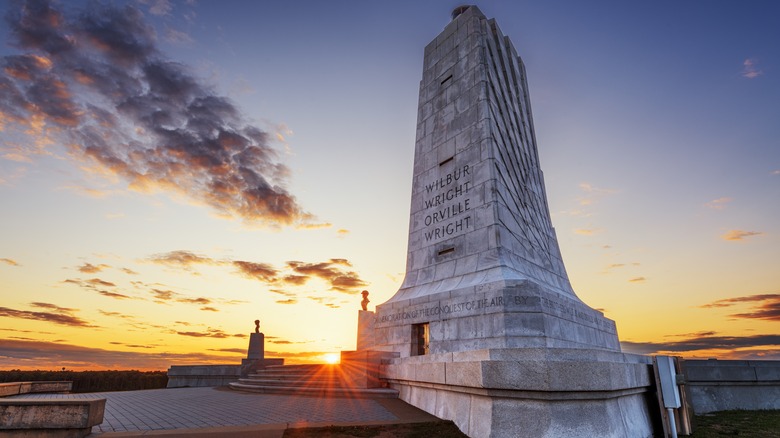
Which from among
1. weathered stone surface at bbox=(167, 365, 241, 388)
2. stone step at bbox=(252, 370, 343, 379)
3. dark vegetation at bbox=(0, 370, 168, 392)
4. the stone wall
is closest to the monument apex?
stone step at bbox=(252, 370, 343, 379)

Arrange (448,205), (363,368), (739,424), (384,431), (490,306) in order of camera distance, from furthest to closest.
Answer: (448,205), (363,368), (490,306), (739,424), (384,431)

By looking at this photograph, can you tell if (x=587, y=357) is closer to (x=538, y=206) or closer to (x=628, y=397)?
(x=628, y=397)

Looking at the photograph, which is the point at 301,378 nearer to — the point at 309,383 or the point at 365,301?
the point at 309,383

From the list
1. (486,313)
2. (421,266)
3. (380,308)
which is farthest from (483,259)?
(380,308)

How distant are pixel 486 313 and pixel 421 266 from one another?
4527 millimetres

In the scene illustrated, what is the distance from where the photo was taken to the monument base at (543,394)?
270 inches

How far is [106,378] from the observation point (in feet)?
96.2

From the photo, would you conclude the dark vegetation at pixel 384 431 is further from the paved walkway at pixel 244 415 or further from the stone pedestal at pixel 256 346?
the stone pedestal at pixel 256 346

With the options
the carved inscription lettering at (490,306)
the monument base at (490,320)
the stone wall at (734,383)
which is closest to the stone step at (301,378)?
the monument base at (490,320)

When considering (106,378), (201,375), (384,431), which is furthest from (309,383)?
(106,378)

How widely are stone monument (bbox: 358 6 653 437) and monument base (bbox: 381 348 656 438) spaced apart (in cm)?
2

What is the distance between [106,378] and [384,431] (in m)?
30.1

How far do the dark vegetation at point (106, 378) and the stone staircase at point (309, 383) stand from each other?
46.2 feet

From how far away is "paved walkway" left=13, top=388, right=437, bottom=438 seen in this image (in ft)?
24.3
